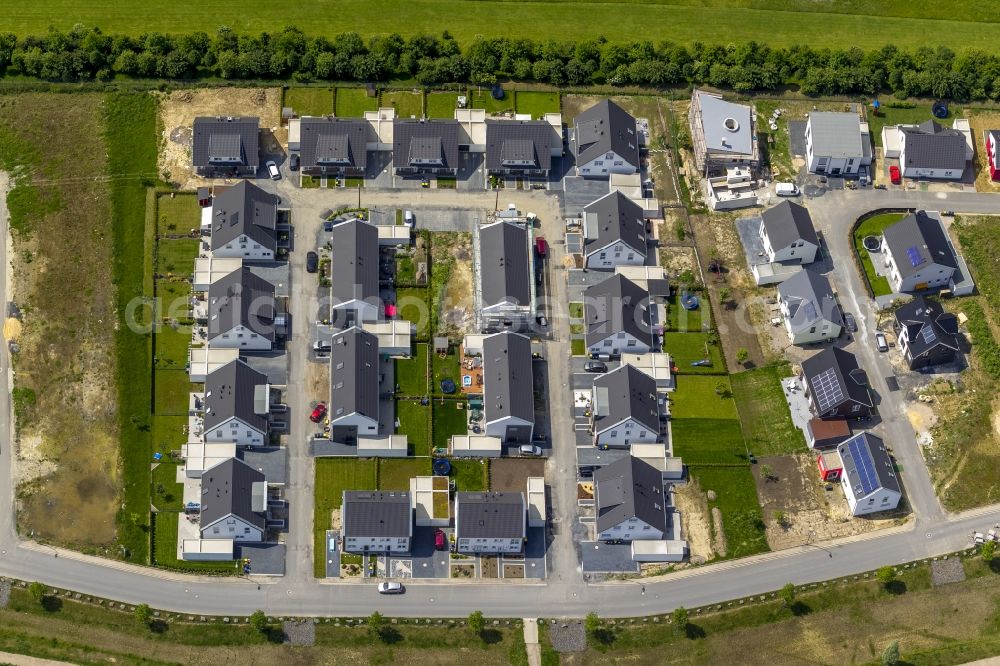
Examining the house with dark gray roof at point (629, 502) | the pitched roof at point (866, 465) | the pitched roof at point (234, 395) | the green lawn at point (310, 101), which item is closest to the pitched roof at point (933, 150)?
the pitched roof at point (866, 465)

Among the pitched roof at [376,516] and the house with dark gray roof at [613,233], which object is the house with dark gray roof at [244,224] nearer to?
the pitched roof at [376,516]

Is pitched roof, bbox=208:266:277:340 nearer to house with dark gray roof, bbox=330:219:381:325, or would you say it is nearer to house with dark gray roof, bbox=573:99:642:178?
house with dark gray roof, bbox=330:219:381:325

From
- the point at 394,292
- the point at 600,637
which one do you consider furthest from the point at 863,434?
the point at 394,292

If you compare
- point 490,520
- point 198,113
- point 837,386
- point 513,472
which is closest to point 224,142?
point 198,113

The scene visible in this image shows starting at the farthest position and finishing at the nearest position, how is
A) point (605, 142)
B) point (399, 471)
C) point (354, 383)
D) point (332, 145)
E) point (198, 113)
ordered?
point (198, 113), point (605, 142), point (332, 145), point (399, 471), point (354, 383)

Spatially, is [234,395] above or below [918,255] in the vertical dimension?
below

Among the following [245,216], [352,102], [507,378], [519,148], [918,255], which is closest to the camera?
[507,378]

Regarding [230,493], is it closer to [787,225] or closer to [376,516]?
[376,516]
